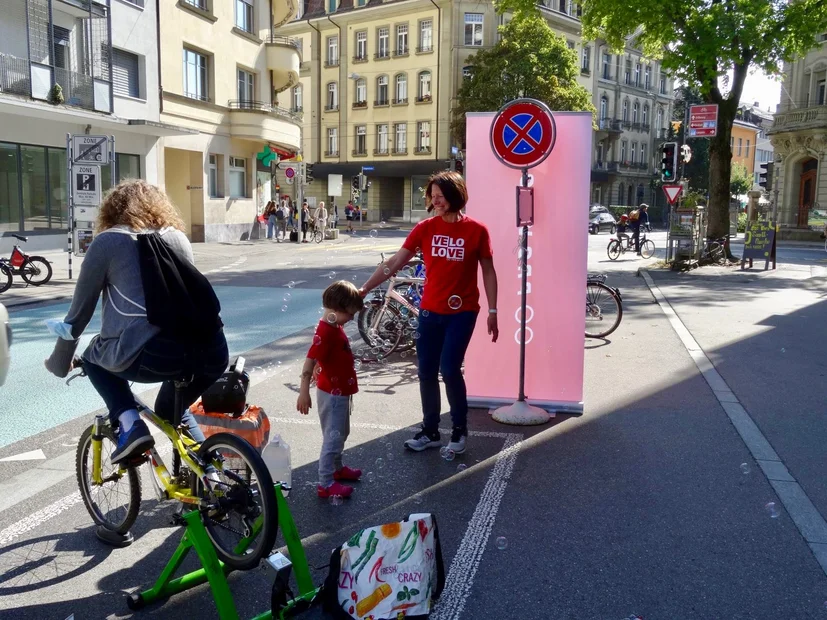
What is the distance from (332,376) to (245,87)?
105 feet

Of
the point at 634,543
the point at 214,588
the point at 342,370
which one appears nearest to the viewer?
the point at 214,588

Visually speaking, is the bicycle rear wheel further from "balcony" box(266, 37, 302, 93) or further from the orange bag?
"balcony" box(266, 37, 302, 93)

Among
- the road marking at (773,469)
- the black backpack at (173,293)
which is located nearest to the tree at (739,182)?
the road marking at (773,469)

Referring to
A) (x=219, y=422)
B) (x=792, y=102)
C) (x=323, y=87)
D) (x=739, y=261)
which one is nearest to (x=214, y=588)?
(x=219, y=422)

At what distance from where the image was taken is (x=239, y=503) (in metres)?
3.36

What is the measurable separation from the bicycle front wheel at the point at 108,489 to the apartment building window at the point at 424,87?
168 feet

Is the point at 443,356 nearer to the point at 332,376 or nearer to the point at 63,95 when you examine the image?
the point at 332,376

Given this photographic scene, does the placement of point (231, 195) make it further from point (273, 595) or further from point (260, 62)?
point (273, 595)

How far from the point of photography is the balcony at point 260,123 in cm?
3278

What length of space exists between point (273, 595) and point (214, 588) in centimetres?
23

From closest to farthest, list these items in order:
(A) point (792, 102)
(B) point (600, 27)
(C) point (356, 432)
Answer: (C) point (356, 432), (B) point (600, 27), (A) point (792, 102)

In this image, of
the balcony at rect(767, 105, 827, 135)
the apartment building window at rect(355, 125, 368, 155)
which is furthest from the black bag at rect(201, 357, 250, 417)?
the apartment building window at rect(355, 125, 368, 155)

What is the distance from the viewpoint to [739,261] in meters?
23.0

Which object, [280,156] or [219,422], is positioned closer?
[219,422]
